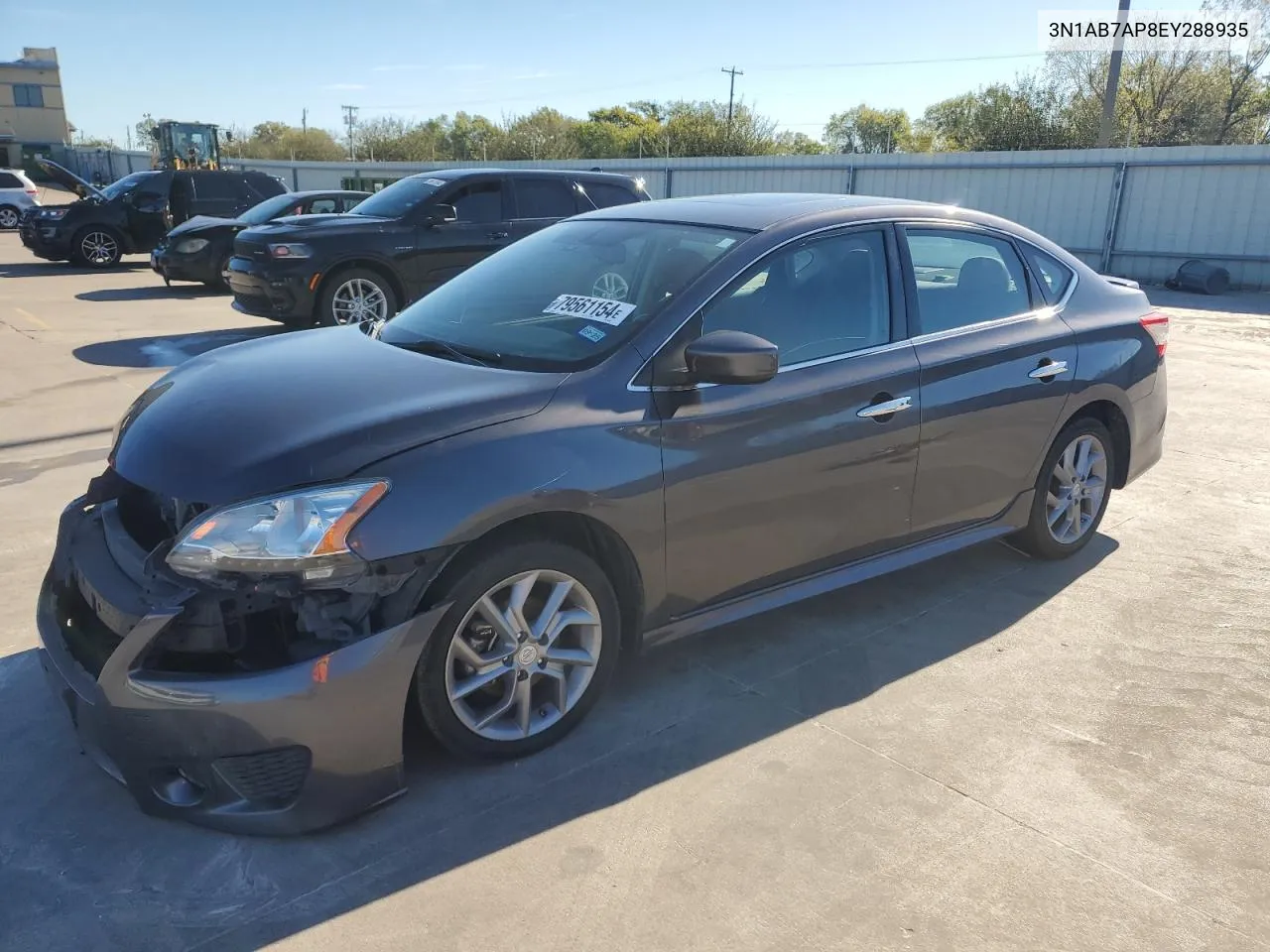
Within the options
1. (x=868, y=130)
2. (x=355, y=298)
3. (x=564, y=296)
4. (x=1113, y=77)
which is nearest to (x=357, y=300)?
(x=355, y=298)

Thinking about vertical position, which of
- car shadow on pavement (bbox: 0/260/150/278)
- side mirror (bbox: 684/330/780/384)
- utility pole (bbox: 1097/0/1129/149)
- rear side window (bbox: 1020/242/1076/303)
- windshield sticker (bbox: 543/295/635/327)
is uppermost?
utility pole (bbox: 1097/0/1129/149)

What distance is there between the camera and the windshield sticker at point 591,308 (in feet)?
11.1

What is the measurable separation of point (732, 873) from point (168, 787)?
153 cm

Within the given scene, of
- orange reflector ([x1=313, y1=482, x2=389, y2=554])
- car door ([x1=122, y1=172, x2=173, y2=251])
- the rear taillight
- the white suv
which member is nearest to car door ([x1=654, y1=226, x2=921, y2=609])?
orange reflector ([x1=313, y1=482, x2=389, y2=554])

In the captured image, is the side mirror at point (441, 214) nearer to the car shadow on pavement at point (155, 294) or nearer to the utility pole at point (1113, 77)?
the car shadow on pavement at point (155, 294)

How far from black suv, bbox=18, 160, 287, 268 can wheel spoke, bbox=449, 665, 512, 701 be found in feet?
52.7

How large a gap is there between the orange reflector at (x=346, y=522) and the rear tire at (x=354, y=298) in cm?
770

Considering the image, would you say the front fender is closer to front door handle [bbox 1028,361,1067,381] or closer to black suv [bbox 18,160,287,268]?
front door handle [bbox 1028,361,1067,381]

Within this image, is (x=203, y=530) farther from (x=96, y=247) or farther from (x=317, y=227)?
(x=96, y=247)

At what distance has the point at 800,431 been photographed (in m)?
3.46

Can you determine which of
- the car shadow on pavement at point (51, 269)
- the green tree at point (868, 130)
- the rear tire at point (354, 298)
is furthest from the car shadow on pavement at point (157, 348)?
the green tree at point (868, 130)

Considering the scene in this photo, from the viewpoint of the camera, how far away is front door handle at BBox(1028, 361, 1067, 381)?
430 cm

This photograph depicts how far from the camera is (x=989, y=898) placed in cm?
253

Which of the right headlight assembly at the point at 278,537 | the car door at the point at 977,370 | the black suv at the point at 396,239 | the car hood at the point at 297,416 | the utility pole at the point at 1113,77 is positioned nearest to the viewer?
the right headlight assembly at the point at 278,537
